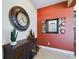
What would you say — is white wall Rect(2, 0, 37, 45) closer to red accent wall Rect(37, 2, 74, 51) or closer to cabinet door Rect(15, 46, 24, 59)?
cabinet door Rect(15, 46, 24, 59)

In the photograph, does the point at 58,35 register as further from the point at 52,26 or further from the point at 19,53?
the point at 19,53

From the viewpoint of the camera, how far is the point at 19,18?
3.30m

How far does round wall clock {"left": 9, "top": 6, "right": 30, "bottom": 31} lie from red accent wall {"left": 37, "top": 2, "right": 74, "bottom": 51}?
1744mm

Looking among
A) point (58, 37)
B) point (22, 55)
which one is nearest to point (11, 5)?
point (22, 55)

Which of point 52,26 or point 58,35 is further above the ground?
point 52,26

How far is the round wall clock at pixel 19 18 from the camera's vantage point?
2986mm

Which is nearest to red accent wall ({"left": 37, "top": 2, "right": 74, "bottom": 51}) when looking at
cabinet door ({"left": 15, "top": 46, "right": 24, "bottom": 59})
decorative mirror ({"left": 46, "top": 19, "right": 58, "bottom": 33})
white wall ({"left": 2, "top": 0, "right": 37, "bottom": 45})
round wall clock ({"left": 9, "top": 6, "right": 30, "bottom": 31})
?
decorative mirror ({"left": 46, "top": 19, "right": 58, "bottom": 33})

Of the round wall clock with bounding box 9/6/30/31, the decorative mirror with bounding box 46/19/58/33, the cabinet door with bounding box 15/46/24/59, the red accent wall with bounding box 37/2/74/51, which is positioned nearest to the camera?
the cabinet door with bounding box 15/46/24/59

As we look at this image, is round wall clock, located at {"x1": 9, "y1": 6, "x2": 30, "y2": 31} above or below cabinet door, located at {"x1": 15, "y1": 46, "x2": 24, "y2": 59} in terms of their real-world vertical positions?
above

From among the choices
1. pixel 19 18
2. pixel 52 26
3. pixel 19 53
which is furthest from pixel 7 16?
pixel 52 26

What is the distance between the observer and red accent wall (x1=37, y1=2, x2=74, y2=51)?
4.19 metres

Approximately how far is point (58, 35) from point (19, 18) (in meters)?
2.34

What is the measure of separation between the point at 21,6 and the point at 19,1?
22 cm

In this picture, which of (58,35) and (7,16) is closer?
(7,16)
